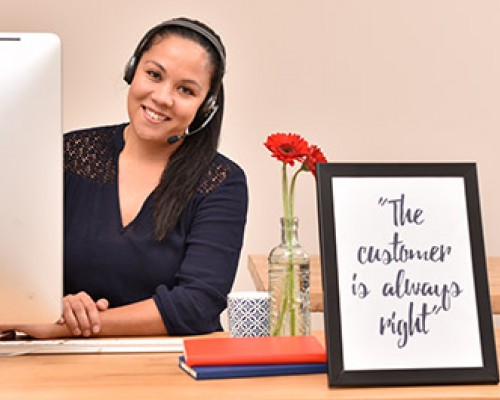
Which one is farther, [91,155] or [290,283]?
[91,155]

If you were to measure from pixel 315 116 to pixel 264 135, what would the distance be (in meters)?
0.23

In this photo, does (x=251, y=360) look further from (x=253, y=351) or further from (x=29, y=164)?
(x=29, y=164)

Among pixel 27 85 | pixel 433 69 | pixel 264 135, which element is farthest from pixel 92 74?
pixel 27 85

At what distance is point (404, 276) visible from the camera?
114 cm

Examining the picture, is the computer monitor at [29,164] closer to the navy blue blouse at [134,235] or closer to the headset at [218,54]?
the navy blue blouse at [134,235]

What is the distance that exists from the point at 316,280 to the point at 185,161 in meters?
0.49

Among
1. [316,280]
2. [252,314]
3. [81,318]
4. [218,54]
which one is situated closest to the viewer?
[252,314]

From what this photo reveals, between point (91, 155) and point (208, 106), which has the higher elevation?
point (208, 106)

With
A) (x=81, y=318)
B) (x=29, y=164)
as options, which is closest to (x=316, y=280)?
(x=81, y=318)

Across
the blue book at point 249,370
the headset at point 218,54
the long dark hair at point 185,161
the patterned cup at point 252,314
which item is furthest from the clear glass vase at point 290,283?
the headset at point 218,54

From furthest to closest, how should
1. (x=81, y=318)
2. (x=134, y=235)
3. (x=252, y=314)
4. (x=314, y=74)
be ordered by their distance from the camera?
(x=314, y=74) < (x=134, y=235) < (x=81, y=318) < (x=252, y=314)

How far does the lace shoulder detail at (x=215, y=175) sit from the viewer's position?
192 centimetres


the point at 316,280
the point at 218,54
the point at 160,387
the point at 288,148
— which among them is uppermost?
the point at 218,54

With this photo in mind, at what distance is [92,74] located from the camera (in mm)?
3826
